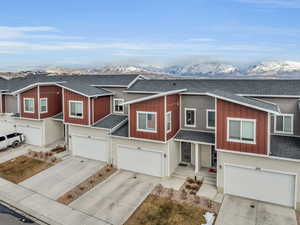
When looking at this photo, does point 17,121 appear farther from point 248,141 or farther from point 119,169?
point 248,141

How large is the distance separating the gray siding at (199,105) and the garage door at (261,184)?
4755mm

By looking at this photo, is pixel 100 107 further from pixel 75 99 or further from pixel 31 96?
pixel 31 96

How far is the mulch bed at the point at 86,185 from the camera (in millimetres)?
14010

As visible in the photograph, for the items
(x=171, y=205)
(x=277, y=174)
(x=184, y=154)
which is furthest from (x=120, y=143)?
(x=277, y=174)

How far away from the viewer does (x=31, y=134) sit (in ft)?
80.0

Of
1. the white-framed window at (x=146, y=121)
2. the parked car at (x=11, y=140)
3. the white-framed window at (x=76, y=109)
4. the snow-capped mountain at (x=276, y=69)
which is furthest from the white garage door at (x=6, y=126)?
the snow-capped mountain at (x=276, y=69)

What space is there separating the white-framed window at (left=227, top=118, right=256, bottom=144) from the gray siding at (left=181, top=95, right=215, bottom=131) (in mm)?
4066

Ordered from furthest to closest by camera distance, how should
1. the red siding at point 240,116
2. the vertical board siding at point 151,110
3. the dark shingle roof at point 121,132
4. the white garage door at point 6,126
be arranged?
the white garage door at point 6,126, the dark shingle roof at point 121,132, the vertical board siding at point 151,110, the red siding at point 240,116

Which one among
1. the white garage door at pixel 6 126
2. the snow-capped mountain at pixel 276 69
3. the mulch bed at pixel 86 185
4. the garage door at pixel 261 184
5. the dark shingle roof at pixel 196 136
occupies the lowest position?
the mulch bed at pixel 86 185

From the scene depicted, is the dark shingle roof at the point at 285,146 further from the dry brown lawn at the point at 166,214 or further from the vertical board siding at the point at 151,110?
the vertical board siding at the point at 151,110

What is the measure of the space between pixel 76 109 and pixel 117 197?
999cm

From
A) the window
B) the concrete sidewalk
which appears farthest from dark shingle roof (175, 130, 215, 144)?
the concrete sidewalk

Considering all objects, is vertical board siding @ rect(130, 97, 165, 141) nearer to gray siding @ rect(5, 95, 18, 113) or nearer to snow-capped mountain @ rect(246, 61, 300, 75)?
gray siding @ rect(5, 95, 18, 113)

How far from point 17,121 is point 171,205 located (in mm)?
20811
